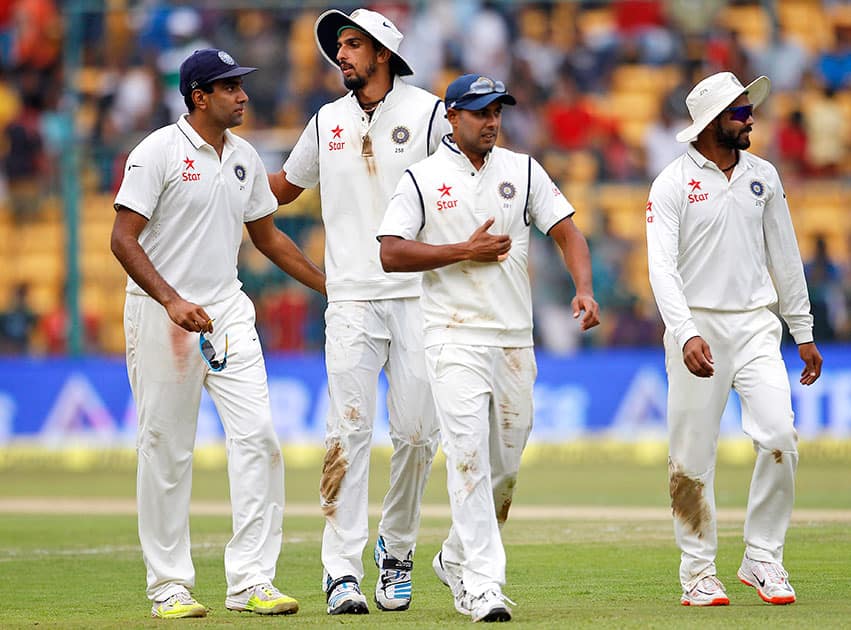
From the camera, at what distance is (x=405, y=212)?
8.11m

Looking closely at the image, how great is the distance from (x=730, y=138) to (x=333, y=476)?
8.86ft

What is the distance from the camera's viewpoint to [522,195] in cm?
816

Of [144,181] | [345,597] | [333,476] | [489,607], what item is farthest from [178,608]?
[144,181]

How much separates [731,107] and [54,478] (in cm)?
1282

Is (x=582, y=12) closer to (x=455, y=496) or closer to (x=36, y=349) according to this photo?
(x=36, y=349)

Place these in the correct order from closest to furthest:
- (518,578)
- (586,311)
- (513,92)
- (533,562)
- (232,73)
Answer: (586,311), (232,73), (518,578), (533,562), (513,92)

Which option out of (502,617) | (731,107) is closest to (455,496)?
(502,617)

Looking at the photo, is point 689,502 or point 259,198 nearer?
point 689,502

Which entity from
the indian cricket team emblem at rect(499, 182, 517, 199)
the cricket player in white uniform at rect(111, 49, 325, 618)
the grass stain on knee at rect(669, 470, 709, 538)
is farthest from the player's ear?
the grass stain on knee at rect(669, 470, 709, 538)

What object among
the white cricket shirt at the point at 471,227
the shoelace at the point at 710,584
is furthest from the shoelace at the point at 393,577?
the shoelace at the point at 710,584

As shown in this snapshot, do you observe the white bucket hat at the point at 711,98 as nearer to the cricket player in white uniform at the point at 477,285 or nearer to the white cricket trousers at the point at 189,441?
the cricket player in white uniform at the point at 477,285

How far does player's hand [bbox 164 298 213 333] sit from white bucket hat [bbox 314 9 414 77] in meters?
1.82

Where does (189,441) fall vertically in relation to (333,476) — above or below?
above

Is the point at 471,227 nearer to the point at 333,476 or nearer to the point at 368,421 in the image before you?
the point at 368,421
